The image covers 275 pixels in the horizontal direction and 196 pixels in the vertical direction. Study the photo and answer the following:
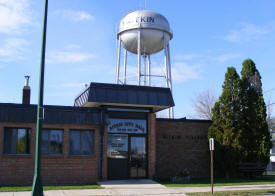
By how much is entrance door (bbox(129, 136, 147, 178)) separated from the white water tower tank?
11.3m

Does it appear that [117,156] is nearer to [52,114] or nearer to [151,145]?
[151,145]

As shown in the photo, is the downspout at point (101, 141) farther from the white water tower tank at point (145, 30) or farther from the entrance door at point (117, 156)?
the white water tower tank at point (145, 30)

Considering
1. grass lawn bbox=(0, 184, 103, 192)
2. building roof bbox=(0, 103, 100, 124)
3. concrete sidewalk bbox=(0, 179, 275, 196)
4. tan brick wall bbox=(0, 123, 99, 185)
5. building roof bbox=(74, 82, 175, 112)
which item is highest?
building roof bbox=(74, 82, 175, 112)

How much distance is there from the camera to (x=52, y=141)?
1834 centimetres

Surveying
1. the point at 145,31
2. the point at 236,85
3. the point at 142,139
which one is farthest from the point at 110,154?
the point at 145,31

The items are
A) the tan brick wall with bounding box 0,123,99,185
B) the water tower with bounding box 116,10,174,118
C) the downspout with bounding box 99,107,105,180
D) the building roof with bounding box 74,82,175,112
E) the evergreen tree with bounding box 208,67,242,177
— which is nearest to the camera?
the tan brick wall with bounding box 0,123,99,185

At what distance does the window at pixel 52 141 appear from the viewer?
18.2m

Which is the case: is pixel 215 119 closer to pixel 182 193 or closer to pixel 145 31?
pixel 182 193

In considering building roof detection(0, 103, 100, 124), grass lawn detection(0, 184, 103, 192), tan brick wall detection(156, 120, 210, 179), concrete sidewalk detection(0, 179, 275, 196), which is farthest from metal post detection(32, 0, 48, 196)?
tan brick wall detection(156, 120, 210, 179)

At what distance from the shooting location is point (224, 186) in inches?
719

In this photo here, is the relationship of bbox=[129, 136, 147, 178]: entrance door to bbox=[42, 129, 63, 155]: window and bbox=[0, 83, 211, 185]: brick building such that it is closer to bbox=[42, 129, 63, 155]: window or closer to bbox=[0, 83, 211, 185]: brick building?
bbox=[0, 83, 211, 185]: brick building

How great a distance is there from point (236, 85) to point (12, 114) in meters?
13.3

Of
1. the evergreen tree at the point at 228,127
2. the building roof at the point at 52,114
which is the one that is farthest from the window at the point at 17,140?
the evergreen tree at the point at 228,127

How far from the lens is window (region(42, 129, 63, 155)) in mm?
18172
